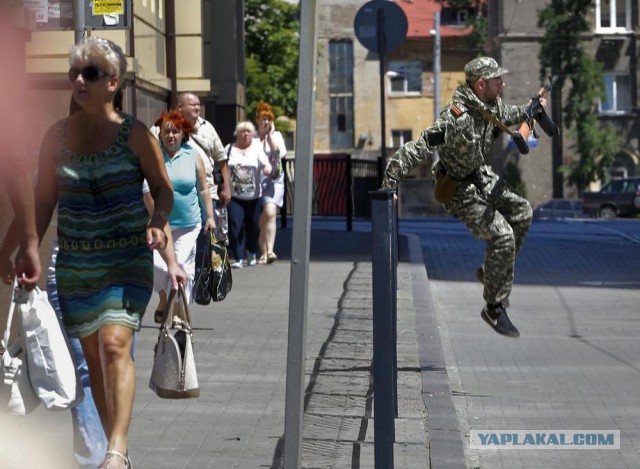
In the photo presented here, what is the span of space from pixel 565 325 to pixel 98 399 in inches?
304

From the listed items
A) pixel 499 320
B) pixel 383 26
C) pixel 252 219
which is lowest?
pixel 252 219

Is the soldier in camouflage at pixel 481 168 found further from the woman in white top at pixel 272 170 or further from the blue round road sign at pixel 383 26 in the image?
the blue round road sign at pixel 383 26

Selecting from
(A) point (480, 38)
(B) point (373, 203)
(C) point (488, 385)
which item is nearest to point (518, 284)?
(C) point (488, 385)

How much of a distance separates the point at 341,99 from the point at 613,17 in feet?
68.9

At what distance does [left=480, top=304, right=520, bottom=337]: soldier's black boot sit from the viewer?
9.68m

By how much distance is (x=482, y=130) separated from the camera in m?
9.39

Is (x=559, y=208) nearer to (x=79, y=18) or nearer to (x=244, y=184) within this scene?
(x=244, y=184)

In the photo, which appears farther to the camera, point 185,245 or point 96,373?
point 185,245

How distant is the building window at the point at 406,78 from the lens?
83.8 metres

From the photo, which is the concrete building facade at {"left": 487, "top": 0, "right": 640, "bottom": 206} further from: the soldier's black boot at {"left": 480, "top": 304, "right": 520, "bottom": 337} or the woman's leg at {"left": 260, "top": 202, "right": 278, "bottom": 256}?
the soldier's black boot at {"left": 480, "top": 304, "right": 520, "bottom": 337}

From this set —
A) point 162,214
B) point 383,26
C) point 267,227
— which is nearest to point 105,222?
point 162,214

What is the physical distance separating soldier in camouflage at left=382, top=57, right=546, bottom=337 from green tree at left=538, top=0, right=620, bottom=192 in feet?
171

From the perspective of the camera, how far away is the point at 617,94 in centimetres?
6644

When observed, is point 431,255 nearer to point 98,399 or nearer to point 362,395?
point 362,395
